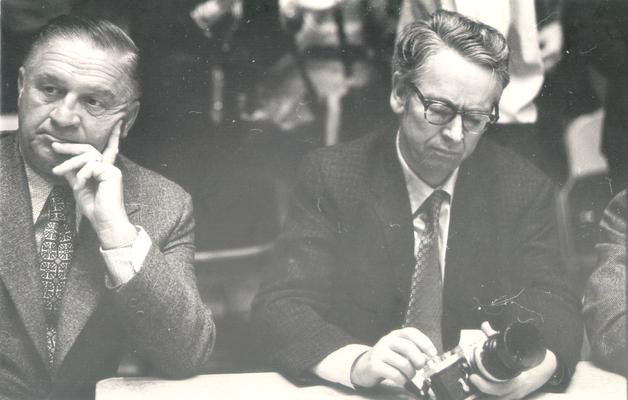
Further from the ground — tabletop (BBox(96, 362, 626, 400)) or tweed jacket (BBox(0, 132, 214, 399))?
tweed jacket (BBox(0, 132, 214, 399))

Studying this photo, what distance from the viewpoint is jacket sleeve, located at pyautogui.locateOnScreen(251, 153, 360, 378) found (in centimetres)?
241

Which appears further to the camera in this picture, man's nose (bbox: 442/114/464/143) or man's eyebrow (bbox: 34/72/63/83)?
man's nose (bbox: 442/114/464/143)

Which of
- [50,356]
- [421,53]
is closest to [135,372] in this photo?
[50,356]

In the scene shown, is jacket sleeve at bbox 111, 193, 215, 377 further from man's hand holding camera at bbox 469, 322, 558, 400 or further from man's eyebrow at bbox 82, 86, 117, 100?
man's hand holding camera at bbox 469, 322, 558, 400

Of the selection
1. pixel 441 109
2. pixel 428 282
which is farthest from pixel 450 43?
pixel 428 282

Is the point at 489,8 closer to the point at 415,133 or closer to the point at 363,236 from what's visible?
the point at 415,133

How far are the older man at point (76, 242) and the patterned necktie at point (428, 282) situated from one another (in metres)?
0.65

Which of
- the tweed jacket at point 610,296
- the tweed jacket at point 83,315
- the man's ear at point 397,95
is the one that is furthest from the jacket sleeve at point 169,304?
the tweed jacket at point 610,296

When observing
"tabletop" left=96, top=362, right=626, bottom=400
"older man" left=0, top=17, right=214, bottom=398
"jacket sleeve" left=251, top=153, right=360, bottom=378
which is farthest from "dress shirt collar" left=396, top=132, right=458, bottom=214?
"older man" left=0, top=17, right=214, bottom=398

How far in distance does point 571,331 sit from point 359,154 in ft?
2.82

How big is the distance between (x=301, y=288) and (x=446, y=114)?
2.28 ft

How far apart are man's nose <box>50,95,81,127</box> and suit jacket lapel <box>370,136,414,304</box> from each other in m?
0.91

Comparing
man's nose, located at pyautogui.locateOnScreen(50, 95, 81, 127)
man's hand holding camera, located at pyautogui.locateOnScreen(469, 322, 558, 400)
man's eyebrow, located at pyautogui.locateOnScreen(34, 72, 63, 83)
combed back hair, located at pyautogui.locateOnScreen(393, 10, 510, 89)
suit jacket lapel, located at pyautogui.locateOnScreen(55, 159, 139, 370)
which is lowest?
man's hand holding camera, located at pyautogui.locateOnScreen(469, 322, 558, 400)

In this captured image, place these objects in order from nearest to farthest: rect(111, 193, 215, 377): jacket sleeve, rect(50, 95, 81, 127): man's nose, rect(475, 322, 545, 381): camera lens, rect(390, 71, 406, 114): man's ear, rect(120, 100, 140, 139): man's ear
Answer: rect(475, 322, 545, 381): camera lens < rect(111, 193, 215, 377): jacket sleeve < rect(50, 95, 81, 127): man's nose < rect(120, 100, 140, 139): man's ear < rect(390, 71, 406, 114): man's ear
